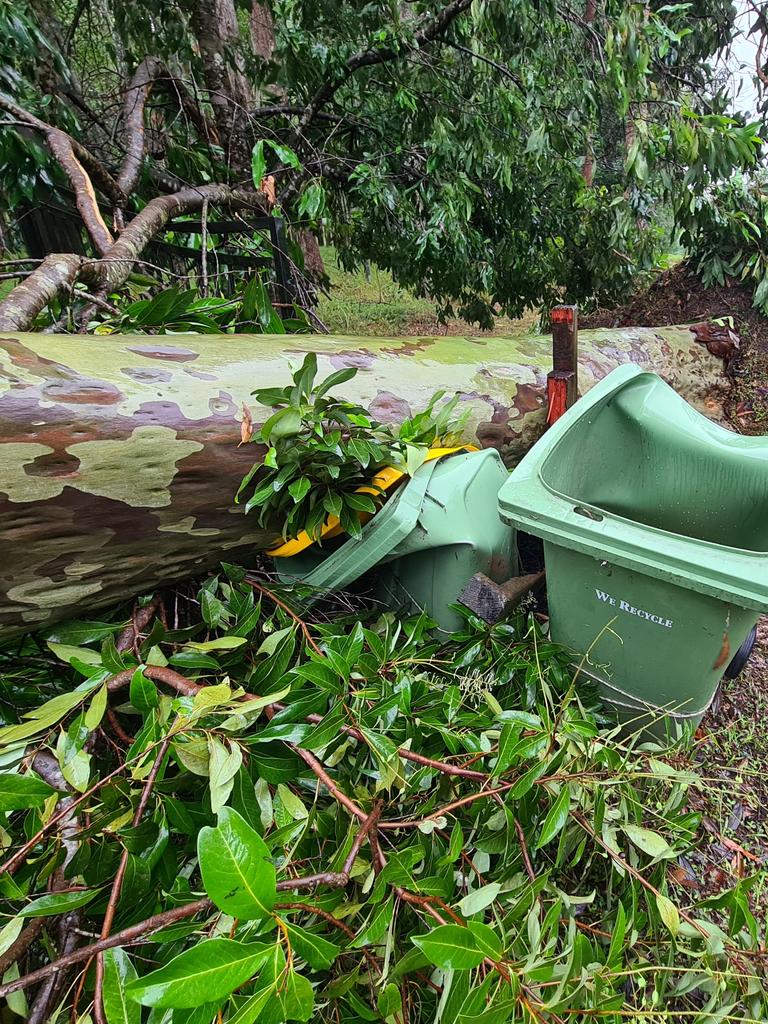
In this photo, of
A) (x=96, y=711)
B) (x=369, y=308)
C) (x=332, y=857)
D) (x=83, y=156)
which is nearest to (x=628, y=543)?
(x=332, y=857)

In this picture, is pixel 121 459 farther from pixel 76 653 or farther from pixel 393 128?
pixel 393 128

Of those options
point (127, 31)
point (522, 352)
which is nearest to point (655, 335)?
point (522, 352)

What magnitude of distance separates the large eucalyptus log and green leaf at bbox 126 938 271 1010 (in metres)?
0.89

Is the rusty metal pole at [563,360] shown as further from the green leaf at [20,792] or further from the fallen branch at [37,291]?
the green leaf at [20,792]

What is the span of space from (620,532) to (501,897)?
2.40 feet

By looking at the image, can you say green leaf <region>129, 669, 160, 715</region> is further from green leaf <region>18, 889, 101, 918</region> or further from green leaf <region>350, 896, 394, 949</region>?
green leaf <region>350, 896, 394, 949</region>

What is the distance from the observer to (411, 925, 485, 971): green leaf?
0.67 m

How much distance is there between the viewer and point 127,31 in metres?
3.21

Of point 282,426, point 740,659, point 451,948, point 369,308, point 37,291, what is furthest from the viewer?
point 369,308

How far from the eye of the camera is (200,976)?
0.58m

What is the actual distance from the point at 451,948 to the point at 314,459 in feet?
3.41

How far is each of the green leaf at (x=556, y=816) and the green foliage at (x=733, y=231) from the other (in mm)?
3392

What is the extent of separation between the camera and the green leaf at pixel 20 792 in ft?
2.71

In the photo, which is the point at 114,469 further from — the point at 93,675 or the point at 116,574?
the point at 93,675
